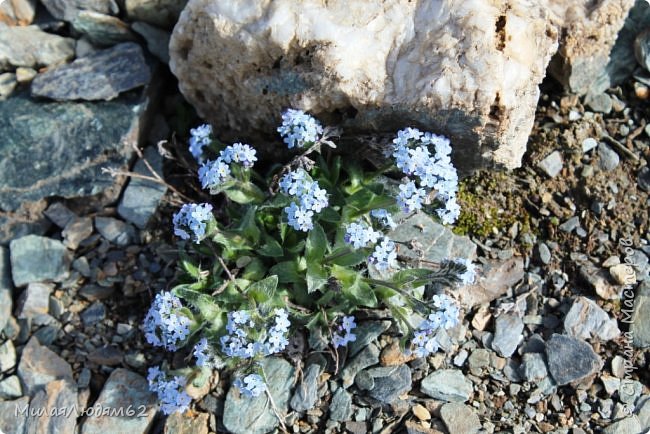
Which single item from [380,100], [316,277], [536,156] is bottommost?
[316,277]

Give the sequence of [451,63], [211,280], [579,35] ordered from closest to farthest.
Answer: [451,63]
[211,280]
[579,35]

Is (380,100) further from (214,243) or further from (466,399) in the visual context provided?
(466,399)

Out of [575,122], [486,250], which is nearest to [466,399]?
[486,250]

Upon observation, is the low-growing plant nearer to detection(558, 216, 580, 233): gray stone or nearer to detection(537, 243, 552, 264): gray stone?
detection(537, 243, 552, 264): gray stone

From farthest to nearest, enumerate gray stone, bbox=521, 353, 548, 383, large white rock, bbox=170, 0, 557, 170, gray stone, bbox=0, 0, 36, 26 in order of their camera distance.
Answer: gray stone, bbox=0, 0, 36, 26
gray stone, bbox=521, 353, 548, 383
large white rock, bbox=170, 0, 557, 170

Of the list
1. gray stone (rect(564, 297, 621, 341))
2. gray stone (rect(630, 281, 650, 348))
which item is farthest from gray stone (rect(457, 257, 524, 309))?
gray stone (rect(630, 281, 650, 348))

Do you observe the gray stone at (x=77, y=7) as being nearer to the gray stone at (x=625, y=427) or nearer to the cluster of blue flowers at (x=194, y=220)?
the cluster of blue flowers at (x=194, y=220)

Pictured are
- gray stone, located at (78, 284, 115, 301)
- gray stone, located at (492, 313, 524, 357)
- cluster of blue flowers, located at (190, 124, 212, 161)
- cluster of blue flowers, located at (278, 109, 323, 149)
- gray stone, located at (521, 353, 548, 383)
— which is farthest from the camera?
gray stone, located at (78, 284, 115, 301)

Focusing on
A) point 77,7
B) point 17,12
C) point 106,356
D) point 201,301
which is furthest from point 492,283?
point 17,12
